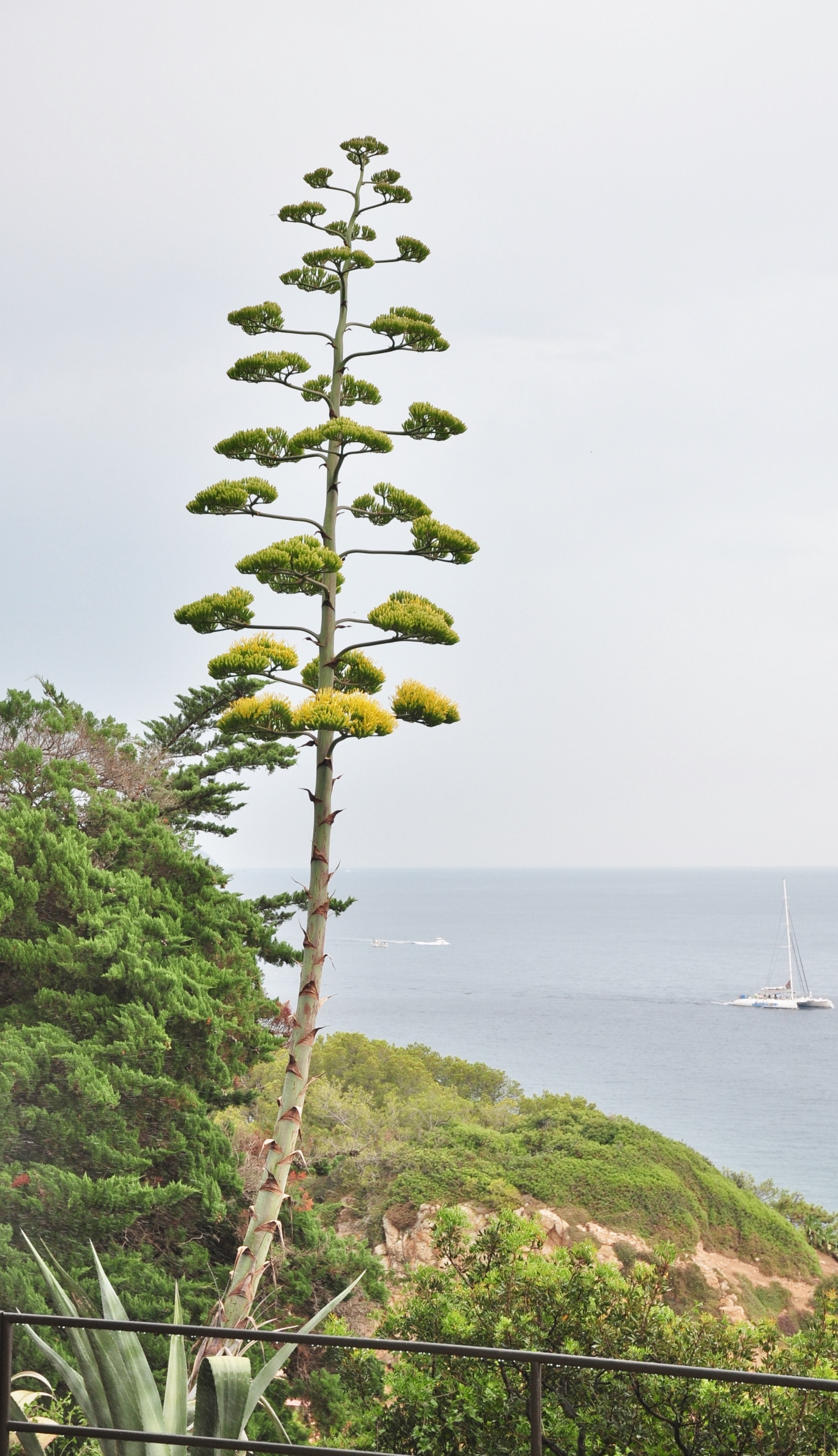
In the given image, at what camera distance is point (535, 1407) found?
153 centimetres

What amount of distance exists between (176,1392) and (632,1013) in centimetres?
5265

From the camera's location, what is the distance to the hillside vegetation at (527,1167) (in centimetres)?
1355

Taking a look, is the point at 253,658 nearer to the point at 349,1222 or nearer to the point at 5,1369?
the point at 5,1369

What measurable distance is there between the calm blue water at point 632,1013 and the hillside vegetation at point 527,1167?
34.6ft

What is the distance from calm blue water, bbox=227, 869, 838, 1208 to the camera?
115 ft

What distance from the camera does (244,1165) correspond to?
9023mm

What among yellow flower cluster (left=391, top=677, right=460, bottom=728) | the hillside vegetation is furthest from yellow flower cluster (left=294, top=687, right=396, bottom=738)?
the hillside vegetation

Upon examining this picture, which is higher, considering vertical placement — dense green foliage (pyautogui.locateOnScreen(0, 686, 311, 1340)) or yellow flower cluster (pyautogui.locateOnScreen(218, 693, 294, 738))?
yellow flower cluster (pyautogui.locateOnScreen(218, 693, 294, 738))

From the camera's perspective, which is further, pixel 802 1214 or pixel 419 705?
Answer: pixel 802 1214

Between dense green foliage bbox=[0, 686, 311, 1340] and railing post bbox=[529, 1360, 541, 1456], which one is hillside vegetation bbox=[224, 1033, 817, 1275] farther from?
railing post bbox=[529, 1360, 541, 1456]

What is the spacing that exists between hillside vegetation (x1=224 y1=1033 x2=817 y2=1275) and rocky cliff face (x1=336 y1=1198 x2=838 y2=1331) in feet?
0.50

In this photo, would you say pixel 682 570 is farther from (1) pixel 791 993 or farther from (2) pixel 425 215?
(2) pixel 425 215

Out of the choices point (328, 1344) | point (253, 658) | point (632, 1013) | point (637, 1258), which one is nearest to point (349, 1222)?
point (637, 1258)

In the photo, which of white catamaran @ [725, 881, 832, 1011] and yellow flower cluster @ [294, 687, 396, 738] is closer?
yellow flower cluster @ [294, 687, 396, 738]
